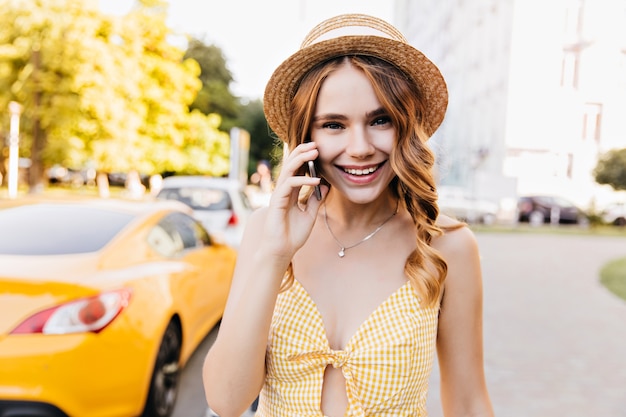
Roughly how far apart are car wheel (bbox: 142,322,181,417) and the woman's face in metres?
2.46

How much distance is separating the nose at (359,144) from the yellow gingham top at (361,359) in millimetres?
448

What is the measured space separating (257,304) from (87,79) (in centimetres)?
1832

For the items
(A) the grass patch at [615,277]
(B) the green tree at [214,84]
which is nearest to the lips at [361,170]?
(A) the grass patch at [615,277]

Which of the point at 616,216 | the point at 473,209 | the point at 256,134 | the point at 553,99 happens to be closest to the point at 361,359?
the point at 473,209

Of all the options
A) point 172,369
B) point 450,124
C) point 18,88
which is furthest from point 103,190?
point 450,124

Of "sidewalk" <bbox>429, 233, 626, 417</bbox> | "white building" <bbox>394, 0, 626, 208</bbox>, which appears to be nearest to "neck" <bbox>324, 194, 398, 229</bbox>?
"sidewalk" <bbox>429, 233, 626, 417</bbox>

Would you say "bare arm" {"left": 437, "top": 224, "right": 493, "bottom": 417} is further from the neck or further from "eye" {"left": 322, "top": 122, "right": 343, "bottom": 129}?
"eye" {"left": 322, "top": 122, "right": 343, "bottom": 129}

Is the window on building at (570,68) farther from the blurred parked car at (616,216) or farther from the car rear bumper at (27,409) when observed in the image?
the car rear bumper at (27,409)

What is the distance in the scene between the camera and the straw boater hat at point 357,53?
1670mm

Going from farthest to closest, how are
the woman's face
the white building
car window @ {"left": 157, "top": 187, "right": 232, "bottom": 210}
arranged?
1. the white building
2. car window @ {"left": 157, "top": 187, "right": 232, "bottom": 210}
3. the woman's face

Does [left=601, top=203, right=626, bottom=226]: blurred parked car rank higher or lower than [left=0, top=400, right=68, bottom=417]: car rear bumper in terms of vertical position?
lower

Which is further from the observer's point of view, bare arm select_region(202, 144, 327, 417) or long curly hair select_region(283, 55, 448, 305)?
long curly hair select_region(283, 55, 448, 305)

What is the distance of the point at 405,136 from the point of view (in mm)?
1709

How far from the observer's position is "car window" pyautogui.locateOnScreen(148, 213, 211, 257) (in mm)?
4391
